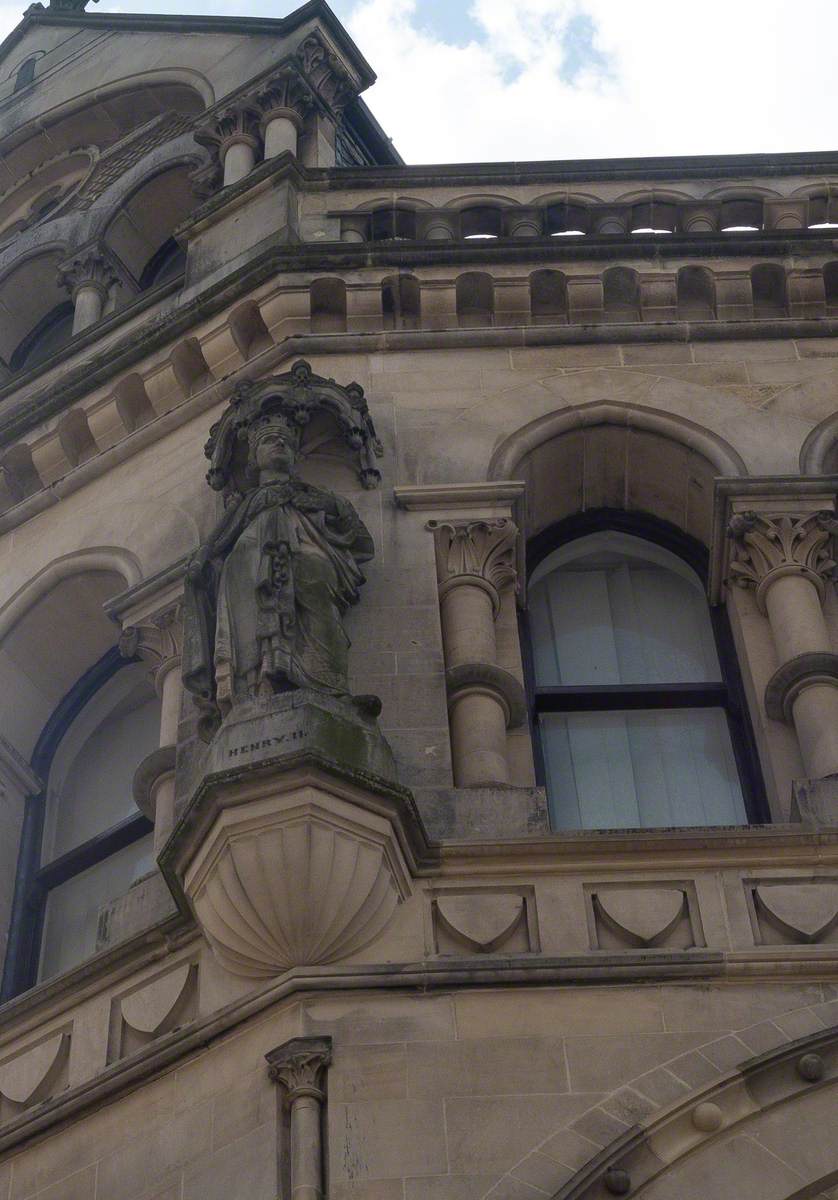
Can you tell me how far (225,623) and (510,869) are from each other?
2040 mm

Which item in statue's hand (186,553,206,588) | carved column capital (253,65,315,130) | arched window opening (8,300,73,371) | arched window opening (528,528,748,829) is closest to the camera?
statue's hand (186,553,206,588)

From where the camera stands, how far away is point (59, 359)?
1702 centimetres

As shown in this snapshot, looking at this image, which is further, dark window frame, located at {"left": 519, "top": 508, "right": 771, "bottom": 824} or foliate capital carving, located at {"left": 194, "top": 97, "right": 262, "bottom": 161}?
foliate capital carving, located at {"left": 194, "top": 97, "right": 262, "bottom": 161}

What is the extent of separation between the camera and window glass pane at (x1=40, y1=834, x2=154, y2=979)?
535 inches

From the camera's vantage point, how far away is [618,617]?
13.9 m

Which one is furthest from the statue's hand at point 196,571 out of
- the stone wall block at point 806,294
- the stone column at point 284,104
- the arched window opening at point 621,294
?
the stone column at point 284,104

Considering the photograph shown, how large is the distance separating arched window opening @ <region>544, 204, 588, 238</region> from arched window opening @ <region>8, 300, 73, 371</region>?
17.8 ft

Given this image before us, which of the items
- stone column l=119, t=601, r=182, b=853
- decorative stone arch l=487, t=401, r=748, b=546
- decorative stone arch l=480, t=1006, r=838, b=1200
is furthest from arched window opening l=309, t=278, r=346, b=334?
decorative stone arch l=480, t=1006, r=838, b=1200

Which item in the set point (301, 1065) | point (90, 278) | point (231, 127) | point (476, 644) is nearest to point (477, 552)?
point (476, 644)

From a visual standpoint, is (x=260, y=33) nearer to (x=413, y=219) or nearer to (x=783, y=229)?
(x=413, y=219)

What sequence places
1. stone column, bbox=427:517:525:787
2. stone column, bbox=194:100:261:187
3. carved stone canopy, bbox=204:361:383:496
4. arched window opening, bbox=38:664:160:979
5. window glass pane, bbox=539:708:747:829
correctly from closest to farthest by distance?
1. stone column, bbox=427:517:525:787
2. window glass pane, bbox=539:708:747:829
3. carved stone canopy, bbox=204:361:383:496
4. arched window opening, bbox=38:664:160:979
5. stone column, bbox=194:100:261:187

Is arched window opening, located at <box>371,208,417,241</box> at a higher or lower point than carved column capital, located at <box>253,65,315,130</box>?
lower

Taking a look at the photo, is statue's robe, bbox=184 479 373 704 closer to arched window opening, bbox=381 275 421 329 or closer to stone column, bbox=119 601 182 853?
stone column, bbox=119 601 182 853

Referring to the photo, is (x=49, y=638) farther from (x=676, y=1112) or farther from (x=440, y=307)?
(x=676, y=1112)
